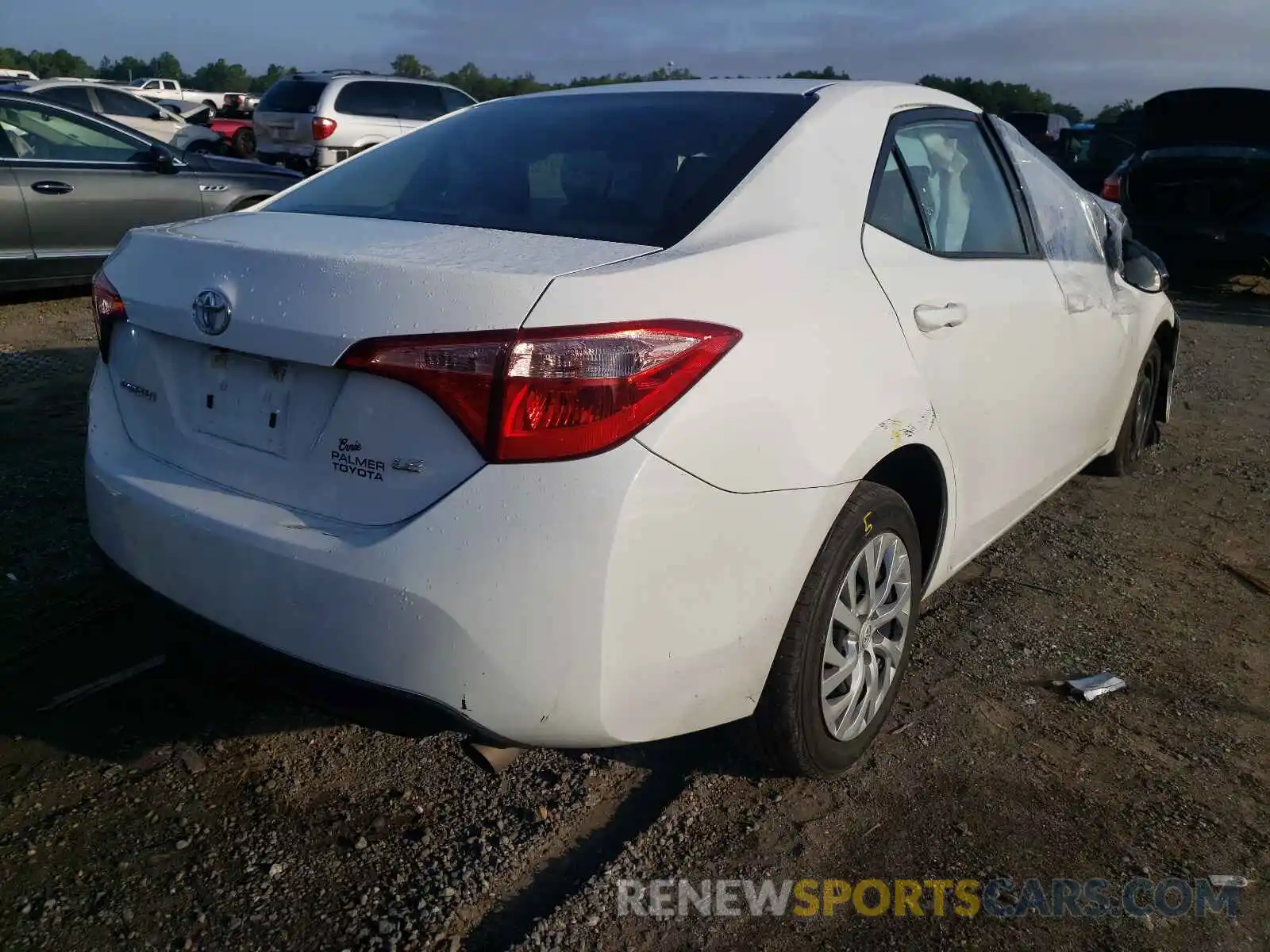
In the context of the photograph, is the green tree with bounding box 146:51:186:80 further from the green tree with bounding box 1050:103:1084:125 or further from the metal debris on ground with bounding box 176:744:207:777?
the metal debris on ground with bounding box 176:744:207:777

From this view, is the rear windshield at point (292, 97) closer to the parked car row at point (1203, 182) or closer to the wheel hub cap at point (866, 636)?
the parked car row at point (1203, 182)

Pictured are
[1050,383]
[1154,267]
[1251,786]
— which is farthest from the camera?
[1154,267]

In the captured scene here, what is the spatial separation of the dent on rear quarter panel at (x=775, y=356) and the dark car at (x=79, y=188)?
259 inches

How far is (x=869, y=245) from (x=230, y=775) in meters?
1.99

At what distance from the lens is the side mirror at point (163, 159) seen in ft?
25.9

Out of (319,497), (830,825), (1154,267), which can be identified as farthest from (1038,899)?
(1154,267)

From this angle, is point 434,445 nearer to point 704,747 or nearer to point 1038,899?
point 704,747

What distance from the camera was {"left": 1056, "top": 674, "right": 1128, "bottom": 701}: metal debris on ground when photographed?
10.2 ft

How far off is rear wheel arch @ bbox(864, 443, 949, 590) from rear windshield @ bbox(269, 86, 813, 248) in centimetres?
79

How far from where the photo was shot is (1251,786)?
8.88ft

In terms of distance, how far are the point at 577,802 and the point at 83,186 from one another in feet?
22.2

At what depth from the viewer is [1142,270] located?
428 cm

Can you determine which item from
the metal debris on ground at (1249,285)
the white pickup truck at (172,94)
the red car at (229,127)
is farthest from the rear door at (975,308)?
the white pickup truck at (172,94)

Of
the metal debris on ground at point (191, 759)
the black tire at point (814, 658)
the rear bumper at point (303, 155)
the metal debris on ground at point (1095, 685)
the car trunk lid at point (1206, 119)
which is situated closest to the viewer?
the black tire at point (814, 658)
